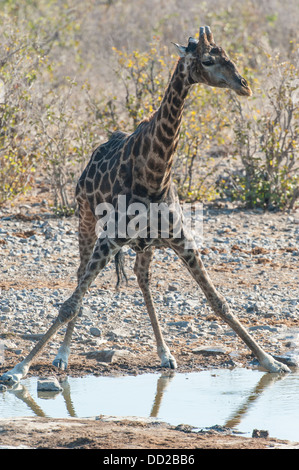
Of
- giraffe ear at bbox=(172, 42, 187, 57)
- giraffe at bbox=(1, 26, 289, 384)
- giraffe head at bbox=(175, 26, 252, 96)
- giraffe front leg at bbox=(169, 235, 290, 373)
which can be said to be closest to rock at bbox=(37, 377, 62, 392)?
giraffe at bbox=(1, 26, 289, 384)

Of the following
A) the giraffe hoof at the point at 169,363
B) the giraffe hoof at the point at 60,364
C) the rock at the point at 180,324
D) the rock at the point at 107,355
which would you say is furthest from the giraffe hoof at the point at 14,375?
the rock at the point at 180,324

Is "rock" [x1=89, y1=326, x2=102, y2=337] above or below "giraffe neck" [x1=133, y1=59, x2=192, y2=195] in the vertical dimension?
below

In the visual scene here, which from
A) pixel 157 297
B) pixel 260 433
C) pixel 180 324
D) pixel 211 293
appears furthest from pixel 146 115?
pixel 260 433

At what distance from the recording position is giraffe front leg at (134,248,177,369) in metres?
6.45

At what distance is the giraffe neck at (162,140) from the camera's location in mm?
5551

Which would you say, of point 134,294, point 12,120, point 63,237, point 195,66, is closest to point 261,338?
point 134,294

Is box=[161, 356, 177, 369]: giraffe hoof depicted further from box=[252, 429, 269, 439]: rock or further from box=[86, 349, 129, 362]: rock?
box=[252, 429, 269, 439]: rock

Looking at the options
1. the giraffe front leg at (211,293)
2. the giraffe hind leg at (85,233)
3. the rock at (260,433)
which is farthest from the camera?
the giraffe hind leg at (85,233)

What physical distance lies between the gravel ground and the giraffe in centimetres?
36

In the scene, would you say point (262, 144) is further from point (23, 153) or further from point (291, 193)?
point (23, 153)

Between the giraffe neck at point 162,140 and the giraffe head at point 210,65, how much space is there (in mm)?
85

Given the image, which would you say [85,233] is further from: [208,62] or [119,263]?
[208,62]

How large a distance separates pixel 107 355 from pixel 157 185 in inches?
61.4

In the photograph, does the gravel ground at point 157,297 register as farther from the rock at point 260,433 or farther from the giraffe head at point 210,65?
the giraffe head at point 210,65
